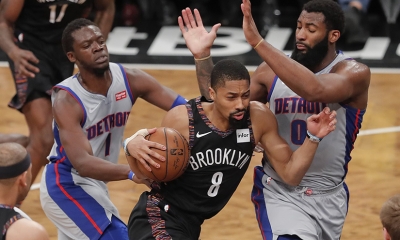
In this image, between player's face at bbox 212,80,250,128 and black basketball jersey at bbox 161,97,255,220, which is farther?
black basketball jersey at bbox 161,97,255,220

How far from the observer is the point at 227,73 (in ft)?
17.6

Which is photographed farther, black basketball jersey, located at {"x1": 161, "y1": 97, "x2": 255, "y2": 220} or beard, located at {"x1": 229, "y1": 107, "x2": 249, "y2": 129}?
black basketball jersey, located at {"x1": 161, "y1": 97, "x2": 255, "y2": 220}

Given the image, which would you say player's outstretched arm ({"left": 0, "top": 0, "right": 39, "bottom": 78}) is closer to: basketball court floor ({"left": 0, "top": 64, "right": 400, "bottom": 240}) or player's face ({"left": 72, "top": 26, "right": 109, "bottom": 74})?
player's face ({"left": 72, "top": 26, "right": 109, "bottom": 74})

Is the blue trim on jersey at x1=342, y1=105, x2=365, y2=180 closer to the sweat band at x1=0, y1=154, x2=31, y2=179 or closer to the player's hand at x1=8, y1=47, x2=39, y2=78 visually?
the sweat band at x1=0, y1=154, x2=31, y2=179

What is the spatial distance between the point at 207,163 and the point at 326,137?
0.90 m

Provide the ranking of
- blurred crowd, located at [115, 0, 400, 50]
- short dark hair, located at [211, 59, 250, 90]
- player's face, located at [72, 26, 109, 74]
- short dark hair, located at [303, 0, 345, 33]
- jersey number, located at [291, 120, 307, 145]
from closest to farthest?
short dark hair, located at [211, 59, 250, 90] < short dark hair, located at [303, 0, 345, 33] < jersey number, located at [291, 120, 307, 145] < player's face, located at [72, 26, 109, 74] < blurred crowd, located at [115, 0, 400, 50]

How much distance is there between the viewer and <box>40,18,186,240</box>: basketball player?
6016 millimetres

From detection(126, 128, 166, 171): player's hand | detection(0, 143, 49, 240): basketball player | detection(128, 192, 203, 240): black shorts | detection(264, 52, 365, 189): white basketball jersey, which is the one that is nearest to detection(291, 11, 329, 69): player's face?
detection(264, 52, 365, 189): white basketball jersey

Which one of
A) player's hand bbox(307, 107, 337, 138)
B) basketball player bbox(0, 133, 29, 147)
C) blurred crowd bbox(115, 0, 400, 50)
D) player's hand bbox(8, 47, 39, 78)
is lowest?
blurred crowd bbox(115, 0, 400, 50)

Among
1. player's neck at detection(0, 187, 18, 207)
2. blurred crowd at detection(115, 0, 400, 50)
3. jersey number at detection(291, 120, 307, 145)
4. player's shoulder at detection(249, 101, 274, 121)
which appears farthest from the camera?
blurred crowd at detection(115, 0, 400, 50)

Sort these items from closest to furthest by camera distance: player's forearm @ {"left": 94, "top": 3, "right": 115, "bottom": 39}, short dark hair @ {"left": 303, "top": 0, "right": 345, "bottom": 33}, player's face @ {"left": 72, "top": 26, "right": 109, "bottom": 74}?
short dark hair @ {"left": 303, "top": 0, "right": 345, "bottom": 33}
player's face @ {"left": 72, "top": 26, "right": 109, "bottom": 74}
player's forearm @ {"left": 94, "top": 3, "right": 115, "bottom": 39}

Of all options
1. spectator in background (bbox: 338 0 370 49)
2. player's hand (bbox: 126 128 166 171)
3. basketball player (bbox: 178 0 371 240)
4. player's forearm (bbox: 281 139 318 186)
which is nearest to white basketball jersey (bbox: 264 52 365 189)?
basketball player (bbox: 178 0 371 240)

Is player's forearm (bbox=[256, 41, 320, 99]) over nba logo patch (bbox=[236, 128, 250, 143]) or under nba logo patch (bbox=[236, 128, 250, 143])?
over

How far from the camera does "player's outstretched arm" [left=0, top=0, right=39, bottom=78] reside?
7.27m
